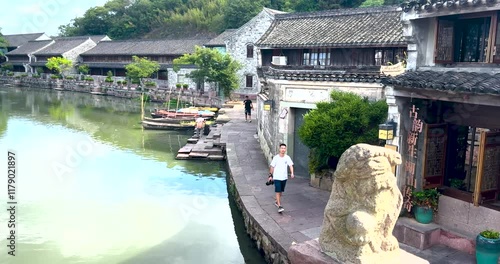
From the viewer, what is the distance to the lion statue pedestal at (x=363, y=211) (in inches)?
197

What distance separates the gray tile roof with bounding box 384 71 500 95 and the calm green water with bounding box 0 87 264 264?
4723 mm

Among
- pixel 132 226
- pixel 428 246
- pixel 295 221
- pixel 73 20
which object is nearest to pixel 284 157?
pixel 295 221

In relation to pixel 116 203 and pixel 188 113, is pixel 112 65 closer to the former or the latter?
pixel 188 113

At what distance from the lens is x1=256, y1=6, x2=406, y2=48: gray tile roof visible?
57.5 feet

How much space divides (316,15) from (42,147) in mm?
14821

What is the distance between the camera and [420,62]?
8438 mm

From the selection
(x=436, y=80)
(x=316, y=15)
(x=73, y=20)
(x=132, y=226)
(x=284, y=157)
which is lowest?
(x=132, y=226)

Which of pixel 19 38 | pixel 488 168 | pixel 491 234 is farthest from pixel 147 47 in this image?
pixel 491 234

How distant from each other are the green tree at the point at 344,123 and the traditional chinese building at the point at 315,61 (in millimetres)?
696

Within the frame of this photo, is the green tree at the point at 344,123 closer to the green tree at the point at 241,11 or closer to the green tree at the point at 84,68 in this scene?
the green tree at the point at 241,11

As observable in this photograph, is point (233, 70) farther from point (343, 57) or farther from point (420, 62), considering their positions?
point (420, 62)

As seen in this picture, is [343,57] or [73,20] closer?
[343,57]

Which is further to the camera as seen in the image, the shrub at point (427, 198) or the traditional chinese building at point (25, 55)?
the traditional chinese building at point (25, 55)

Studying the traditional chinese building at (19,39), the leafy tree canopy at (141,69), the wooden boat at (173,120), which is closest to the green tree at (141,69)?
the leafy tree canopy at (141,69)
